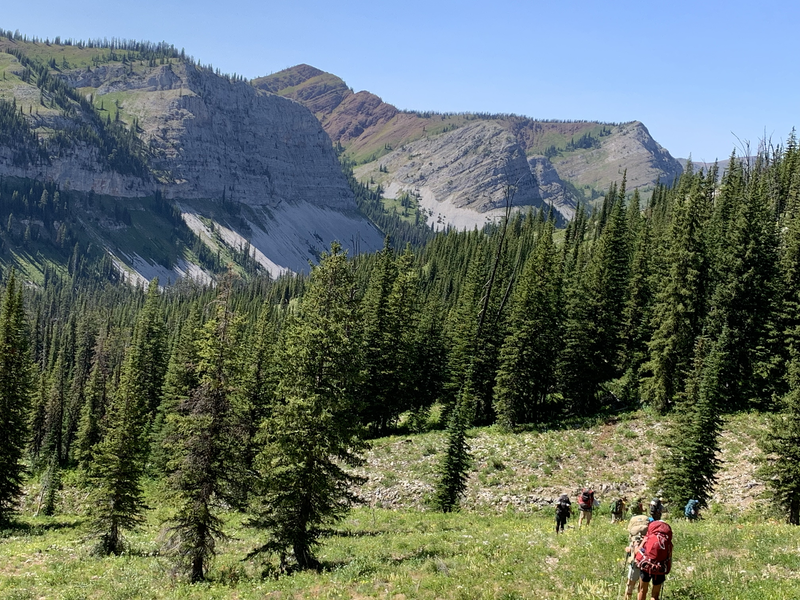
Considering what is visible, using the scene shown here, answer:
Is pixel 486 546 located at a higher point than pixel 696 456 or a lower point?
lower

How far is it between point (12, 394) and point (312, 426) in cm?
3142

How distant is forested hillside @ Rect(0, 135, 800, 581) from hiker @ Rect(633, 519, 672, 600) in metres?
13.2

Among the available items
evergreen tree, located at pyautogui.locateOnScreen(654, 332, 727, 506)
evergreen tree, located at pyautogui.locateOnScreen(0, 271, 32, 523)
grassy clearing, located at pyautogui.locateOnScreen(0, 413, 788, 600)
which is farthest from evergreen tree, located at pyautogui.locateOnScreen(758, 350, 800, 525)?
evergreen tree, located at pyautogui.locateOnScreen(0, 271, 32, 523)

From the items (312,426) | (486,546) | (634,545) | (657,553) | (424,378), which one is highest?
(657,553)

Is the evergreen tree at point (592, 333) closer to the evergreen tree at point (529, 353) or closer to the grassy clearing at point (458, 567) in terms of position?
the evergreen tree at point (529, 353)

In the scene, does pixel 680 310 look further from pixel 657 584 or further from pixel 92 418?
pixel 92 418

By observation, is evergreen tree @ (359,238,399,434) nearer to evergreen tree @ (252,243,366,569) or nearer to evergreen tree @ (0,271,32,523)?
evergreen tree @ (0,271,32,523)

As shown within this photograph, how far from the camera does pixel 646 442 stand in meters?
40.2

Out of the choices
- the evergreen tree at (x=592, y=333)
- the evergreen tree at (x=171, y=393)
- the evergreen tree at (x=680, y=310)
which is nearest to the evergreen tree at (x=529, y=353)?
the evergreen tree at (x=592, y=333)

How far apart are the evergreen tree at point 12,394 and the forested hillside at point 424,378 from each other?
0.15 metres

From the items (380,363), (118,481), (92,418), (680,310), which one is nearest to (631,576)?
(118,481)

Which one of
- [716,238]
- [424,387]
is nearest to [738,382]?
[716,238]

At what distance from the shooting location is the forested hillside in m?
23.3

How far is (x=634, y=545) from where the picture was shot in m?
12.1
